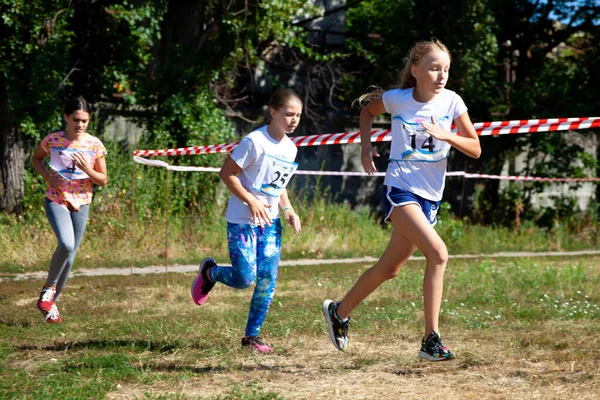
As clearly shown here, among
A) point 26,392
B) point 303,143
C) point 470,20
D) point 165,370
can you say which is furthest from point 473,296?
point 470,20

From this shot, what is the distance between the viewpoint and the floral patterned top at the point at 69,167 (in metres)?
7.07

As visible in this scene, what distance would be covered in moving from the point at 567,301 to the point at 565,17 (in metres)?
11.1

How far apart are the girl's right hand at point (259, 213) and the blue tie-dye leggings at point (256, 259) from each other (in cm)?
22

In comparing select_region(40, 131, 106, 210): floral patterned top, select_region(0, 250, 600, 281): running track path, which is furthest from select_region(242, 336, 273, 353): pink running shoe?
select_region(0, 250, 600, 281): running track path

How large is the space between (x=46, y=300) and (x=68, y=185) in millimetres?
937

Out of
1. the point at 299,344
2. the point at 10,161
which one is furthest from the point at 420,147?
the point at 10,161

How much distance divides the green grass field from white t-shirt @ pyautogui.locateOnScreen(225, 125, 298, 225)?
949mm

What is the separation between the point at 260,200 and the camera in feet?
19.0

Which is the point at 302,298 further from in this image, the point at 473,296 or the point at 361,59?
the point at 361,59

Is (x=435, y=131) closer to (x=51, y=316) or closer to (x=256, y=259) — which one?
(x=256, y=259)

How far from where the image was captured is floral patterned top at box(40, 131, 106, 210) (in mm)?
7070

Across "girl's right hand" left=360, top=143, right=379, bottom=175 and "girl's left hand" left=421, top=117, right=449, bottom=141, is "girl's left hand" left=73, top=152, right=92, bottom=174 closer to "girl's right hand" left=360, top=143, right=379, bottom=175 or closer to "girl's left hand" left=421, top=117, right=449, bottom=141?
"girl's right hand" left=360, top=143, right=379, bottom=175

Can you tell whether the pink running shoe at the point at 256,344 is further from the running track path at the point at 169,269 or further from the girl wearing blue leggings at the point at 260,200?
the running track path at the point at 169,269

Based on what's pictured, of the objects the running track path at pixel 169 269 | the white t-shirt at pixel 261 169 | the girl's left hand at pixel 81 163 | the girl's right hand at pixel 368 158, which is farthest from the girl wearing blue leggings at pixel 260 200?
the running track path at pixel 169 269
